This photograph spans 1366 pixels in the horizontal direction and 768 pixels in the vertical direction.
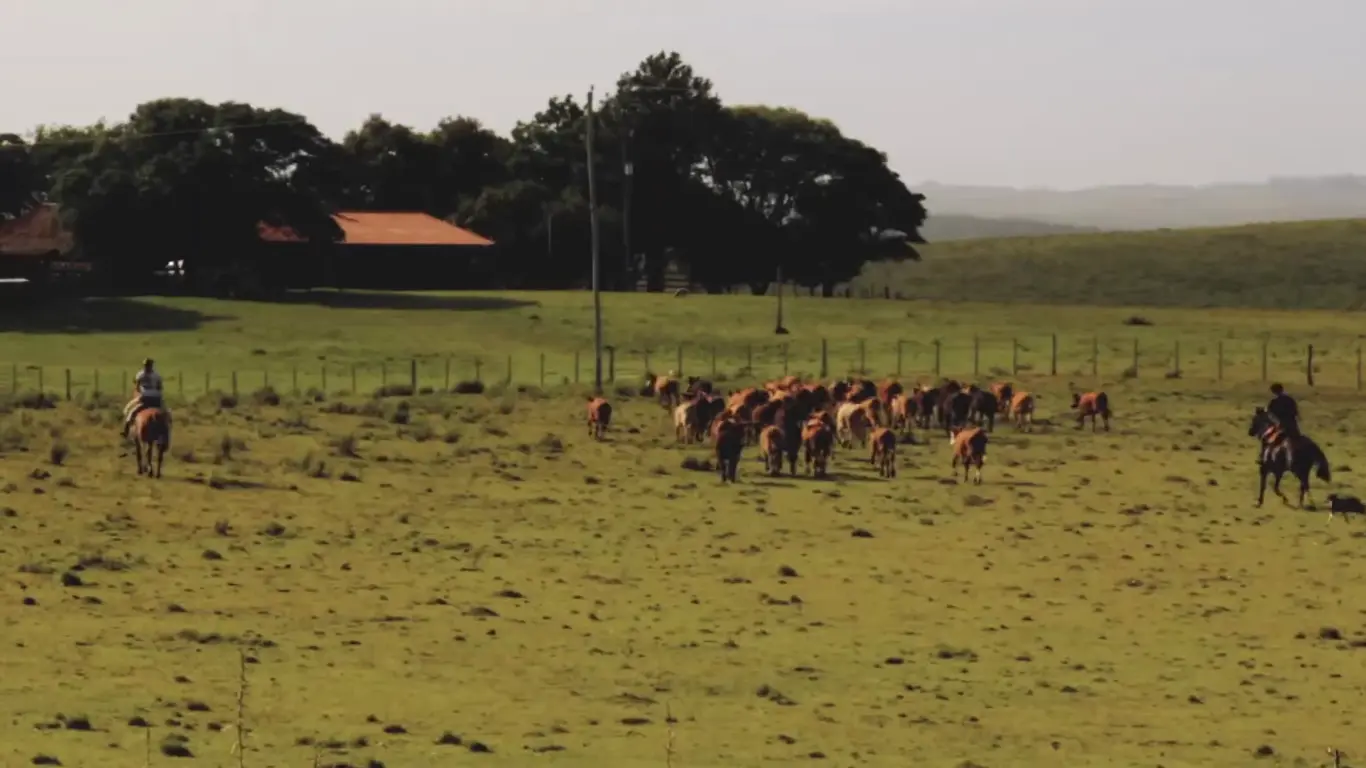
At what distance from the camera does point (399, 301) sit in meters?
94.8

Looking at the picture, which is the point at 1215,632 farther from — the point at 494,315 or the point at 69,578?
the point at 494,315

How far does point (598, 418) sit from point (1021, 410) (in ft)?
30.8

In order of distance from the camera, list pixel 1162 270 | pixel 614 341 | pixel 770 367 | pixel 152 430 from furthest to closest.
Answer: pixel 1162 270 < pixel 614 341 < pixel 770 367 < pixel 152 430

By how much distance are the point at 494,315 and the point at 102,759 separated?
71730 millimetres

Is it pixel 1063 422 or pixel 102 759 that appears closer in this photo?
pixel 102 759

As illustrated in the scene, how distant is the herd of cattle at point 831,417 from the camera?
39062 mm

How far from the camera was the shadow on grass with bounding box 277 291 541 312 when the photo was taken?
9144 centimetres

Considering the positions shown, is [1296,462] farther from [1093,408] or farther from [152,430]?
[152,430]

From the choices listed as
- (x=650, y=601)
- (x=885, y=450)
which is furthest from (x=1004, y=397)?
(x=650, y=601)

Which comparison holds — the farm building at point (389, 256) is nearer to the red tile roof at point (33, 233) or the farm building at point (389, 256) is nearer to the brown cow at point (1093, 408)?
the red tile roof at point (33, 233)

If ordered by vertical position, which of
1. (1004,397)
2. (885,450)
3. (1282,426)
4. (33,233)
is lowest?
(885,450)

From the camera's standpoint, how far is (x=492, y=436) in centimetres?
4659

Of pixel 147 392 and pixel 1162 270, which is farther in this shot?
pixel 1162 270

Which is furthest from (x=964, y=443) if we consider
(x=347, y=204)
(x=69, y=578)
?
(x=347, y=204)
